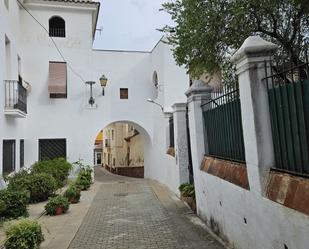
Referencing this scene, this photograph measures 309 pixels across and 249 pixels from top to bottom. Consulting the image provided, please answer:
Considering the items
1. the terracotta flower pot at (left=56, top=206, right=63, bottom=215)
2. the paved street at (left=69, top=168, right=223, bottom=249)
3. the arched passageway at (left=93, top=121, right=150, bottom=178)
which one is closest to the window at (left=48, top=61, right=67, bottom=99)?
the arched passageway at (left=93, top=121, right=150, bottom=178)

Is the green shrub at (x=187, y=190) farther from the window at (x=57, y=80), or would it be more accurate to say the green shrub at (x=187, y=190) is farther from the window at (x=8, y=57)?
the window at (x=57, y=80)

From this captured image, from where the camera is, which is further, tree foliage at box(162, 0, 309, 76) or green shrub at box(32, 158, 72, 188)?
green shrub at box(32, 158, 72, 188)

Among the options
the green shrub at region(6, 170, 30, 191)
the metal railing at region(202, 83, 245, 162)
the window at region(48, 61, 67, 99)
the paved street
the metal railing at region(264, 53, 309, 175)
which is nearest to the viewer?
the metal railing at region(264, 53, 309, 175)

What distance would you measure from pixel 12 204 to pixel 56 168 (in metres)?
7.22

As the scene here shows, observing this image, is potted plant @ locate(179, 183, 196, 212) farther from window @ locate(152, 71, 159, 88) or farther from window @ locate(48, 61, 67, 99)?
window @ locate(48, 61, 67, 99)

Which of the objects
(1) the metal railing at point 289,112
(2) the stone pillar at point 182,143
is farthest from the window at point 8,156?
(1) the metal railing at point 289,112

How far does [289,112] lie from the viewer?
14.8ft

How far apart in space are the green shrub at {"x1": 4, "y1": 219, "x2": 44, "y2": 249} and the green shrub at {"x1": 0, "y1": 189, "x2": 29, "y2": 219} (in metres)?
3.07

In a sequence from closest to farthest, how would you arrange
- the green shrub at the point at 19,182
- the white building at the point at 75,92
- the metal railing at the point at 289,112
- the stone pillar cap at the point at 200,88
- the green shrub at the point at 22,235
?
the metal railing at the point at 289,112
the green shrub at the point at 22,235
the stone pillar cap at the point at 200,88
the green shrub at the point at 19,182
the white building at the point at 75,92

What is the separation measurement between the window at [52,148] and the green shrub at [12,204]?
9352 mm

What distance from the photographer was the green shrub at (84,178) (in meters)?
15.9

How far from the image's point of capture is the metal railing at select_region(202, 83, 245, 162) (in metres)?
6.48

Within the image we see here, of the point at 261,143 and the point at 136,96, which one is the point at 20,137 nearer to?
the point at 136,96

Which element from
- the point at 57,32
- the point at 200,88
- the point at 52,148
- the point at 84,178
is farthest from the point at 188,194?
the point at 57,32
